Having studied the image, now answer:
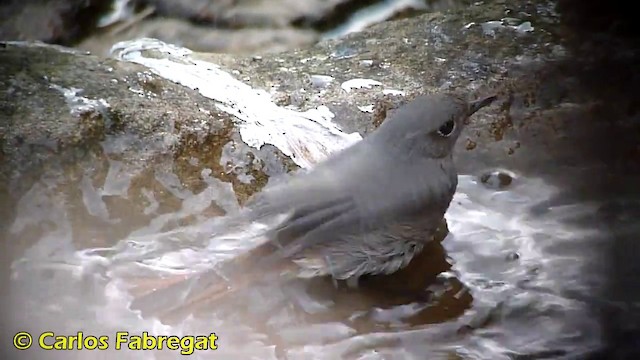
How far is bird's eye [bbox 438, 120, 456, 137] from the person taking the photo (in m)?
3.45

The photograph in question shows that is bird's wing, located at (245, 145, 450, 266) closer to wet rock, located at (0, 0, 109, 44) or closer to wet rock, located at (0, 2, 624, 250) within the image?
wet rock, located at (0, 2, 624, 250)

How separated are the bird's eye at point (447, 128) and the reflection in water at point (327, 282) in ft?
0.91

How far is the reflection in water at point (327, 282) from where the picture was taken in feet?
Answer: 9.42

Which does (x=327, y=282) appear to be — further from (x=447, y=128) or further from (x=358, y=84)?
(x=358, y=84)

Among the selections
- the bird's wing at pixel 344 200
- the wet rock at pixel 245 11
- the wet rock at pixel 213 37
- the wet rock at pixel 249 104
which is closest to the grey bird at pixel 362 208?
the bird's wing at pixel 344 200

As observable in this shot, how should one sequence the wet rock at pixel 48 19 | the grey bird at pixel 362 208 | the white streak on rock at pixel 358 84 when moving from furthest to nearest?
the wet rock at pixel 48 19, the white streak on rock at pixel 358 84, the grey bird at pixel 362 208

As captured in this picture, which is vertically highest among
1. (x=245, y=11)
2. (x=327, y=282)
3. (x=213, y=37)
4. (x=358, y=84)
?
(x=358, y=84)

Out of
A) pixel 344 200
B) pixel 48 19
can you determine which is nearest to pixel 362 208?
pixel 344 200

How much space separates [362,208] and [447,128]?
55cm

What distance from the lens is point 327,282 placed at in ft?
10.6

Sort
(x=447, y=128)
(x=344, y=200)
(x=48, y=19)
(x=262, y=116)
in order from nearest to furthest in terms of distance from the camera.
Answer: (x=344, y=200) → (x=447, y=128) → (x=262, y=116) → (x=48, y=19)

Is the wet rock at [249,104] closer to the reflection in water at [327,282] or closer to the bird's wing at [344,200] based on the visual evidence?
the reflection in water at [327,282]

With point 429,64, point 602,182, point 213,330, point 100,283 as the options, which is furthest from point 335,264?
point 429,64

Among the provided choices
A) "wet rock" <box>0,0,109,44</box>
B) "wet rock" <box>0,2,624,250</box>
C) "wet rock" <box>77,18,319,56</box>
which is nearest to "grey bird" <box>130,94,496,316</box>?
"wet rock" <box>0,2,624,250</box>
